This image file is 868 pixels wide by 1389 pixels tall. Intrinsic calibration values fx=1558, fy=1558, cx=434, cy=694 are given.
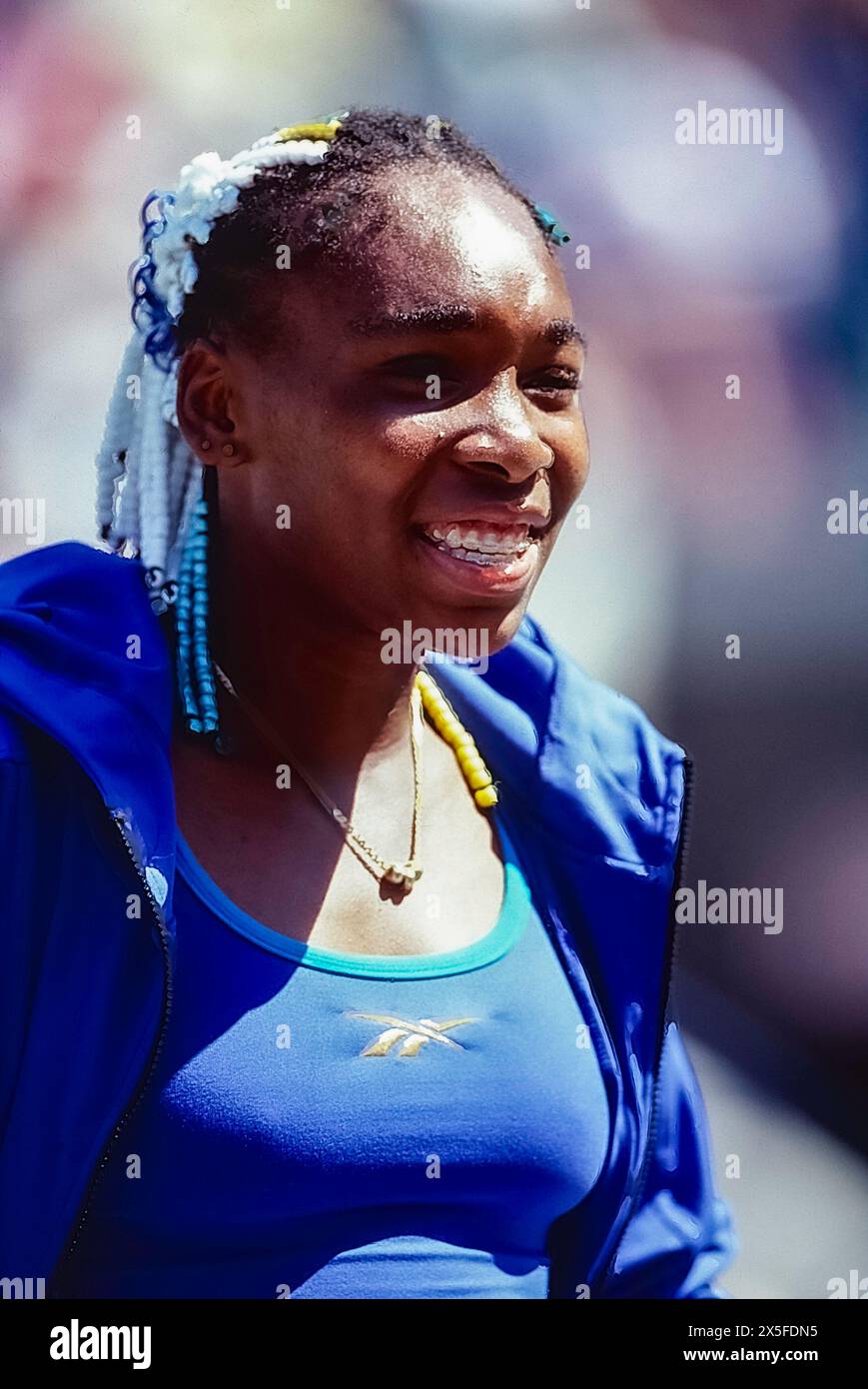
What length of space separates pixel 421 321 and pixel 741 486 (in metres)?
1.16

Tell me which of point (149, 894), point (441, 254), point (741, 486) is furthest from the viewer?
point (741, 486)

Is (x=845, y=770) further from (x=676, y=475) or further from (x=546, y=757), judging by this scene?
(x=546, y=757)

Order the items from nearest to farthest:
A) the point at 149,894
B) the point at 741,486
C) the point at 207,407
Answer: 1. the point at 149,894
2. the point at 207,407
3. the point at 741,486

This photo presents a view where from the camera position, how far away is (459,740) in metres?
1.63

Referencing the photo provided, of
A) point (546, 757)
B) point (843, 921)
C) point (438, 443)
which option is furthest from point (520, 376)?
point (843, 921)

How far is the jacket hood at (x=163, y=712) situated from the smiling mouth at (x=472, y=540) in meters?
0.27

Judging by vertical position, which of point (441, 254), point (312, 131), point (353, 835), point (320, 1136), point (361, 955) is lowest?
point (320, 1136)

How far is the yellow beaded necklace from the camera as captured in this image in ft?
4.88

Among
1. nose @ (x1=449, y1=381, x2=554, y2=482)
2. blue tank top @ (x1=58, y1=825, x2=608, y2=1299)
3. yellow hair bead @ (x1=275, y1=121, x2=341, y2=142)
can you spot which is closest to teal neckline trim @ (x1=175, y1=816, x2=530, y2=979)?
blue tank top @ (x1=58, y1=825, x2=608, y2=1299)

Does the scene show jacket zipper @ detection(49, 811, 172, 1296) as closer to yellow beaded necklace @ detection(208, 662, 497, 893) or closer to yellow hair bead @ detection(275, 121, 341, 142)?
yellow beaded necklace @ detection(208, 662, 497, 893)

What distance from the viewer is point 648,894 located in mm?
1604

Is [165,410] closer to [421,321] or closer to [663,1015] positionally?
[421,321]

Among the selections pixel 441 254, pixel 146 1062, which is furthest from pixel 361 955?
pixel 441 254

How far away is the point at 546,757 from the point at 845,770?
892 millimetres
